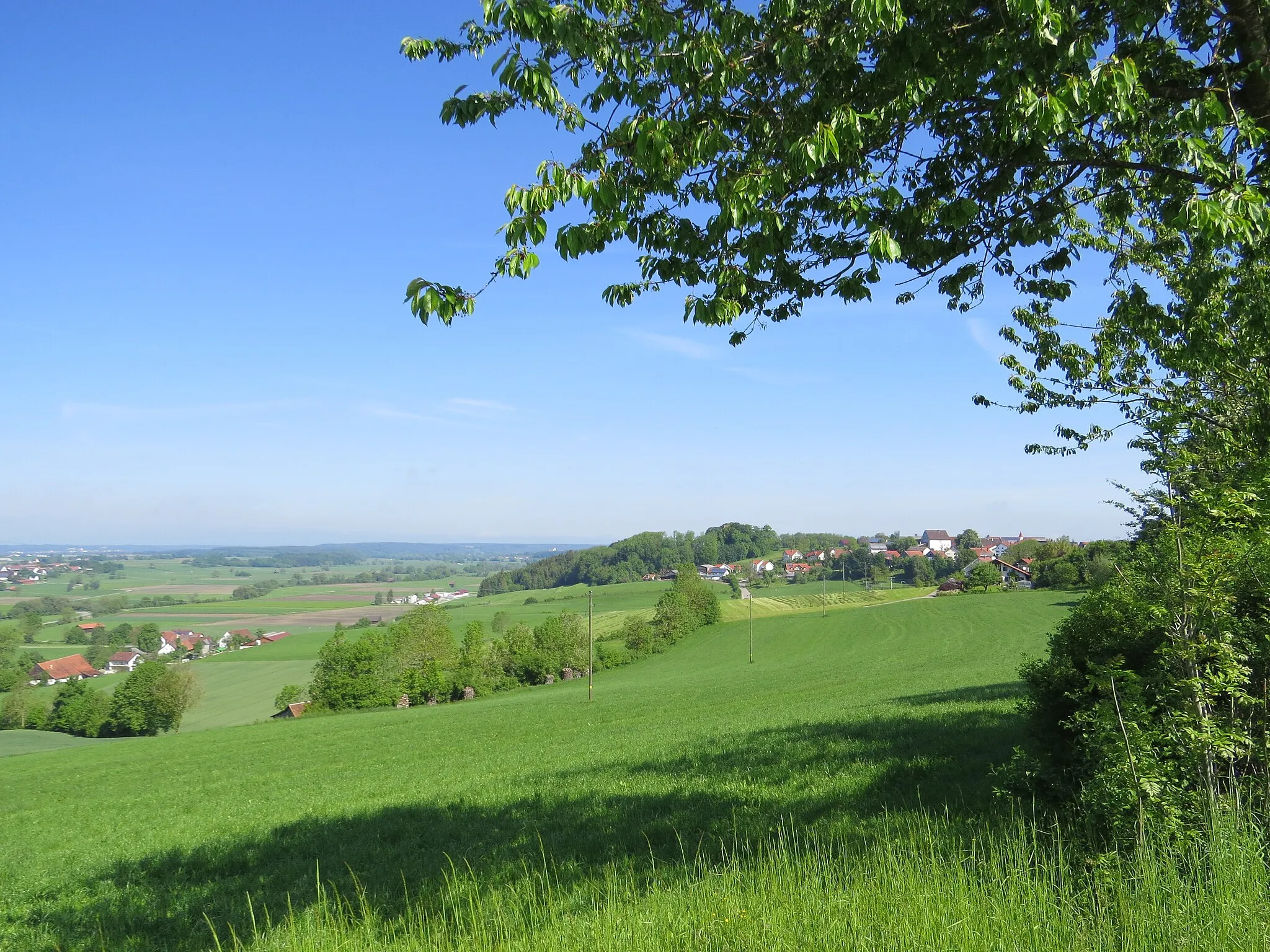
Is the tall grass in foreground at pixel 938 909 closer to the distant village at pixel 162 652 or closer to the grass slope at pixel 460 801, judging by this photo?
the grass slope at pixel 460 801

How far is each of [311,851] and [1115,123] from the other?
1063 centimetres

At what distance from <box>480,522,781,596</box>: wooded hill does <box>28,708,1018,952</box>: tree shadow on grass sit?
129m

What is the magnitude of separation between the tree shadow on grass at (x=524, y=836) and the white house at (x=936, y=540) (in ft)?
495

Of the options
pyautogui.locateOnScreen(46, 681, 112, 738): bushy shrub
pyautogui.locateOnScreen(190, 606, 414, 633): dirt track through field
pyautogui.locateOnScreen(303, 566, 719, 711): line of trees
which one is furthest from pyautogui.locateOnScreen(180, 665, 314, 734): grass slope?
pyautogui.locateOnScreen(190, 606, 414, 633): dirt track through field

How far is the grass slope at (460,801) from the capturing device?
7055 mm

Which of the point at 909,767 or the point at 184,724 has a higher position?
the point at 909,767

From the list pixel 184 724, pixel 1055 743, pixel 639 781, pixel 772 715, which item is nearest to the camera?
pixel 1055 743

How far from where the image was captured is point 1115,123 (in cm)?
552

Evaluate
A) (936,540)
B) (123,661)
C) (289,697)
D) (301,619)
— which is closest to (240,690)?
(289,697)

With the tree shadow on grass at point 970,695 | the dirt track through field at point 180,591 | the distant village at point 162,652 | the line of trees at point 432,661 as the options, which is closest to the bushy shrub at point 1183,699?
A: the tree shadow on grass at point 970,695

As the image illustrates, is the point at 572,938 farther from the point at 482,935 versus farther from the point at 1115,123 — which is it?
the point at 1115,123

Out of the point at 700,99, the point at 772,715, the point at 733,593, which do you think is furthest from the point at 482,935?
the point at 733,593

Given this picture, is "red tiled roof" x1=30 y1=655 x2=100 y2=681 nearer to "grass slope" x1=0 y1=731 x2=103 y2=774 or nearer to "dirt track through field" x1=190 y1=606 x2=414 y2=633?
"dirt track through field" x1=190 y1=606 x2=414 y2=633

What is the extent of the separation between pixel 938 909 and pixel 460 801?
28.0ft
